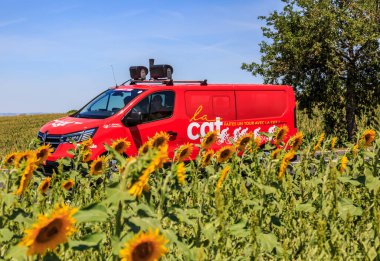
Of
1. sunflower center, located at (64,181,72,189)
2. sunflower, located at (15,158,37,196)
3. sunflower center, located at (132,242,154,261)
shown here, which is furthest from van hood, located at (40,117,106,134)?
sunflower center, located at (132,242,154,261)

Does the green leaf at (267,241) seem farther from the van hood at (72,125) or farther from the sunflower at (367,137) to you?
the van hood at (72,125)

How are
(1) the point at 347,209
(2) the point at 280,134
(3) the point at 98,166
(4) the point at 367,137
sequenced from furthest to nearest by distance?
(2) the point at 280,134
(4) the point at 367,137
(3) the point at 98,166
(1) the point at 347,209

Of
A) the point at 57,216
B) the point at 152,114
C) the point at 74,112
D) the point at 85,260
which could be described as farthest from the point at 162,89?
the point at 57,216

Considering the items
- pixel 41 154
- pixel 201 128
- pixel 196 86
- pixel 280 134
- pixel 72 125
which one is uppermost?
pixel 196 86

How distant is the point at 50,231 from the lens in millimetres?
1979

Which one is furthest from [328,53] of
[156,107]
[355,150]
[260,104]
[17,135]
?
[17,135]

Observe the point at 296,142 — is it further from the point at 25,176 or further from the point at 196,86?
the point at 196,86

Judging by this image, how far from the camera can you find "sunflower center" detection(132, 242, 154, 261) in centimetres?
194

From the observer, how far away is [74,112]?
11.6 m

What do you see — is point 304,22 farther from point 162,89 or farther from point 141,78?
point 162,89

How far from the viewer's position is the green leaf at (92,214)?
2049 mm

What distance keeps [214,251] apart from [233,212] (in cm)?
177

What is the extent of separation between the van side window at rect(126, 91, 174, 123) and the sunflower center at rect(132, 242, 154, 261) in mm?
7819

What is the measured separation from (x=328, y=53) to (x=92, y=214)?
1450 cm
